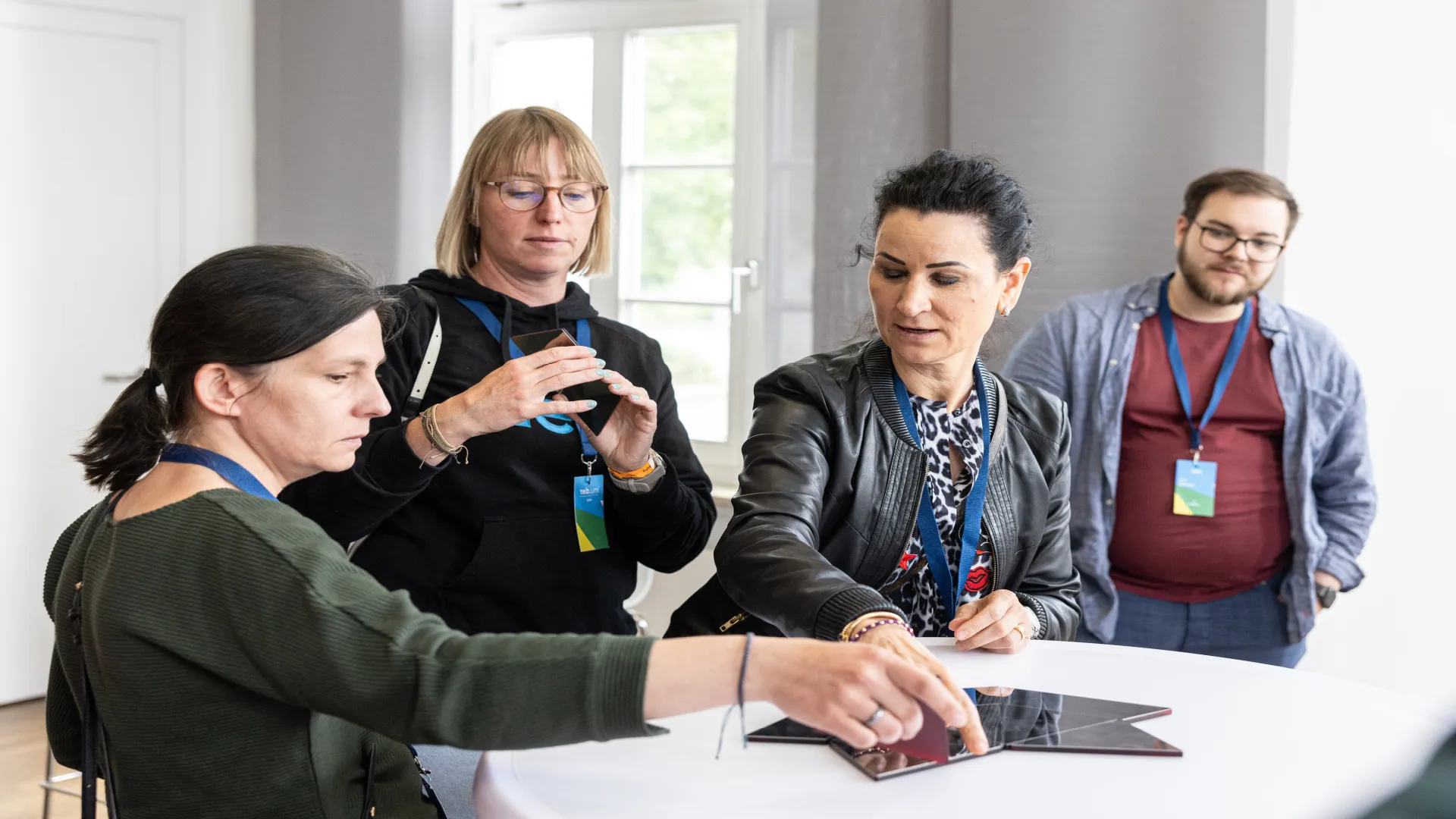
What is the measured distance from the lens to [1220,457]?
3086mm

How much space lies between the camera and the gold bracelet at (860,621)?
1673 mm

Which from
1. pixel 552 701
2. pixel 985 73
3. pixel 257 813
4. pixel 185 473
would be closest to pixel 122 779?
pixel 257 813

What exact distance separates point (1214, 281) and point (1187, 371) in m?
0.22

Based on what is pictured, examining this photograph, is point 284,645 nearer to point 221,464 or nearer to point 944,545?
point 221,464

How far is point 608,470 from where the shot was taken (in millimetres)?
2227

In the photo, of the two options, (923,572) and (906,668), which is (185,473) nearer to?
(906,668)

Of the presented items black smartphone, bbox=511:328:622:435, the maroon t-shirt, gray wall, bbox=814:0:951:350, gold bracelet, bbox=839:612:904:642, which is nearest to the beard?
the maroon t-shirt

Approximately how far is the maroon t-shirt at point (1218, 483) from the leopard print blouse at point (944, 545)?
1.13 meters

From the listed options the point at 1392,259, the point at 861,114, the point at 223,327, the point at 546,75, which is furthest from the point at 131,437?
the point at 546,75

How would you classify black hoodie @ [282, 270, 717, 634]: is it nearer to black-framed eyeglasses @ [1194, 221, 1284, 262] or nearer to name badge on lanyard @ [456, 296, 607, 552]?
name badge on lanyard @ [456, 296, 607, 552]

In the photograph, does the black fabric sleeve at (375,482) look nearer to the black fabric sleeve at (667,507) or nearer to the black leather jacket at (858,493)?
the black fabric sleeve at (667,507)

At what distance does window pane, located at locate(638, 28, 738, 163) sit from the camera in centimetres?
476

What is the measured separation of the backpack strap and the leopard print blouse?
2.60 ft

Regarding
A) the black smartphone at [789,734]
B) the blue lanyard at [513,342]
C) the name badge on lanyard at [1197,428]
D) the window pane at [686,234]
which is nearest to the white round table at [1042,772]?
the black smartphone at [789,734]
